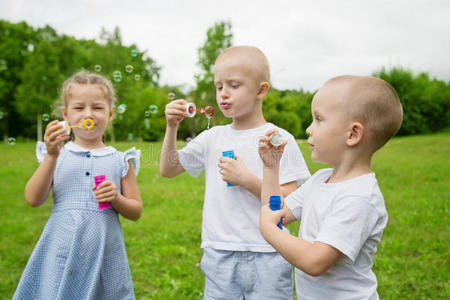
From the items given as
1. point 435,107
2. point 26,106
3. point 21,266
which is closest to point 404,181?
point 21,266

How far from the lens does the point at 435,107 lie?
25.7m

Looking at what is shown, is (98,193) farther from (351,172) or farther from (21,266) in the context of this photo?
(21,266)

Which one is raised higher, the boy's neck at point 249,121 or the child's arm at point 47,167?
the boy's neck at point 249,121

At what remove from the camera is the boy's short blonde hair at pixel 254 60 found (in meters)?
1.87

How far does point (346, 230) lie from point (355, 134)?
37 centimetres

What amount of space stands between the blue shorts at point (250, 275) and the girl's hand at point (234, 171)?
378 millimetres

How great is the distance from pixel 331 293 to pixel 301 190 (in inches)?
17.4

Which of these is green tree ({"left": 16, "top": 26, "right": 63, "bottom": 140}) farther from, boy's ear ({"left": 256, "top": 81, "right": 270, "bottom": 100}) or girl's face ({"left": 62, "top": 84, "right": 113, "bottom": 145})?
boy's ear ({"left": 256, "top": 81, "right": 270, "bottom": 100})

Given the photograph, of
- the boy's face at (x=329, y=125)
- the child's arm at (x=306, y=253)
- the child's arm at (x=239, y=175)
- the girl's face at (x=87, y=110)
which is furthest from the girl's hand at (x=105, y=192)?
the boy's face at (x=329, y=125)

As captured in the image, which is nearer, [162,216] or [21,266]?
[21,266]

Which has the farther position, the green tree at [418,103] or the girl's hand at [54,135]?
the green tree at [418,103]

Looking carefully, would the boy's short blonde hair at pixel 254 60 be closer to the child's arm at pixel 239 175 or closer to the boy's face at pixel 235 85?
the boy's face at pixel 235 85

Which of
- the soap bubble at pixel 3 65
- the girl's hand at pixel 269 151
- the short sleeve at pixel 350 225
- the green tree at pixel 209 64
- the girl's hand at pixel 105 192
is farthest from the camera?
the soap bubble at pixel 3 65

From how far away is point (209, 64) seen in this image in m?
3.80
